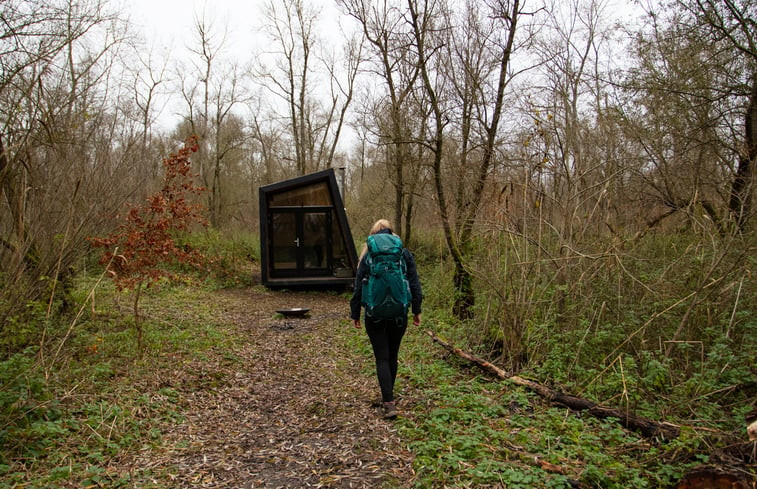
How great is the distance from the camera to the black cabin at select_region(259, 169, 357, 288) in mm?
13586

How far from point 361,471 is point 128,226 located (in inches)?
193

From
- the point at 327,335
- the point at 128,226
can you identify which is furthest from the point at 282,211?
the point at 128,226

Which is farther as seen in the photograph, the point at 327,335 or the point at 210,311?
the point at 210,311

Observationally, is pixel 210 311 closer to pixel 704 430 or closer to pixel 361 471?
pixel 361 471

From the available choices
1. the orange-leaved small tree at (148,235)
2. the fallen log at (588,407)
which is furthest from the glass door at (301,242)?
the fallen log at (588,407)

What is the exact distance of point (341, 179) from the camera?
1883cm

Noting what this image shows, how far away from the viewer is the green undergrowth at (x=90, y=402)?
11.3 ft

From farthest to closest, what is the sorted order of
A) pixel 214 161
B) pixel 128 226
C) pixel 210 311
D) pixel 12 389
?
pixel 214 161 → pixel 210 311 → pixel 128 226 → pixel 12 389

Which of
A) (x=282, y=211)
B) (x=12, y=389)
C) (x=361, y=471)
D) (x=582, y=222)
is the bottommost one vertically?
(x=361, y=471)

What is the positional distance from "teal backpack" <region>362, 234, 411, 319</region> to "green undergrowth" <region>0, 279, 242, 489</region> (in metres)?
2.16

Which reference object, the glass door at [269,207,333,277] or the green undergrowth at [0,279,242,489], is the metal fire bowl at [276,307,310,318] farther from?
the glass door at [269,207,333,277]

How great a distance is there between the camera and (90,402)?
442 cm

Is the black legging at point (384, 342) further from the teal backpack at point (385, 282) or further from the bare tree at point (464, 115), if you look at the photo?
the bare tree at point (464, 115)

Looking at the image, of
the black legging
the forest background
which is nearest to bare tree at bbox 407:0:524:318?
the forest background
